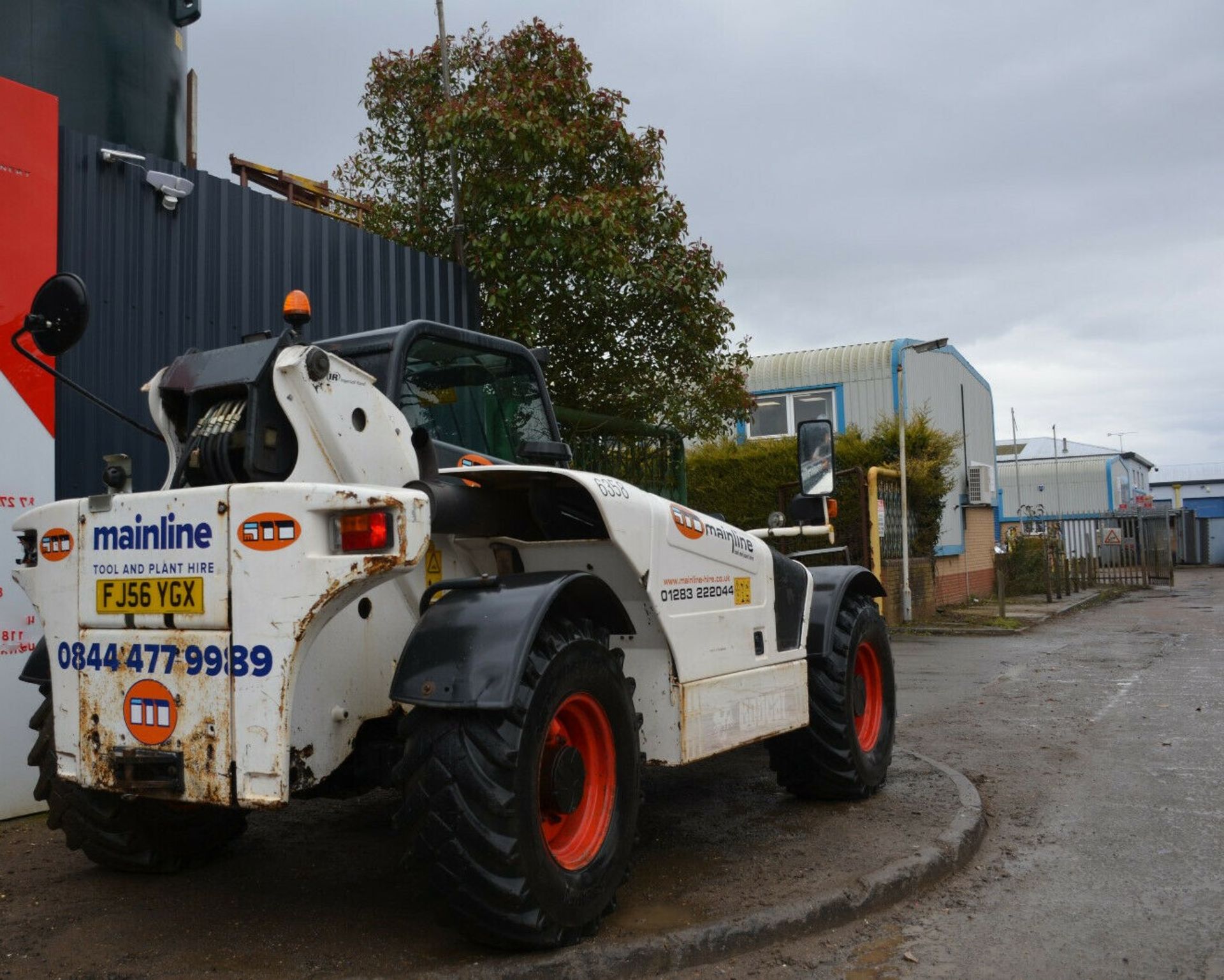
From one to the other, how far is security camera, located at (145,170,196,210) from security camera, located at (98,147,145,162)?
0.13m

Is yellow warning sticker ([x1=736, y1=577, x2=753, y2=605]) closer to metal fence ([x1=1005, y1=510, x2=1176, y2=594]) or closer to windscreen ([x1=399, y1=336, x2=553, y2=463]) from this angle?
windscreen ([x1=399, y1=336, x2=553, y2=463])

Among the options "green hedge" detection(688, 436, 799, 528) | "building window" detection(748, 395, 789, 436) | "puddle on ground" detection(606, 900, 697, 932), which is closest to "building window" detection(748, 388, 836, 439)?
"building window" detection(748, 395, 789, 436)

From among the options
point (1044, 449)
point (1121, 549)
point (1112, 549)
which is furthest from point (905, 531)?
point (1044, 449)

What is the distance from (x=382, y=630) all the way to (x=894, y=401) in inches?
793

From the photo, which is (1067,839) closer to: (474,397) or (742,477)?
→ (474,397)

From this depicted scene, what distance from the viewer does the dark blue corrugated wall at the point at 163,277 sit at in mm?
6215

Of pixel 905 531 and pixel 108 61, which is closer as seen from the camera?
pixel 108 61

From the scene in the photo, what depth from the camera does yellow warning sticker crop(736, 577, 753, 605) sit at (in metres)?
4.68

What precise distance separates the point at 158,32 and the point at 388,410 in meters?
5.37

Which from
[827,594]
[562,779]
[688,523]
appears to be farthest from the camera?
[827,594]

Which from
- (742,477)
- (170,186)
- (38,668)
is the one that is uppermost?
(170,186)

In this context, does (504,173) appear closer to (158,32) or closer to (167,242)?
(158,32)

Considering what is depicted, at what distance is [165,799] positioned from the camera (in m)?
3.35

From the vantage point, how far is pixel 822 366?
2392 cm
